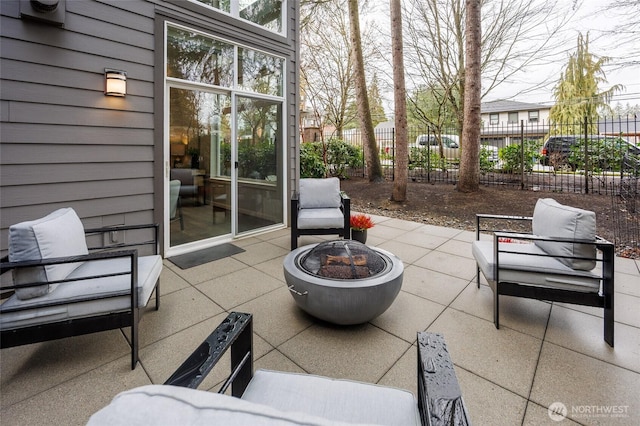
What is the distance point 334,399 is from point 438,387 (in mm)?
398

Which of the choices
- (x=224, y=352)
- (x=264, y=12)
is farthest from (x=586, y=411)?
(x=264, y=12)

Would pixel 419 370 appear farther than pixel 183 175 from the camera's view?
No

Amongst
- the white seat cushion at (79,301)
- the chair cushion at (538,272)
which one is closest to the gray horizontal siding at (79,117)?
the white seat cushion at (79,301)

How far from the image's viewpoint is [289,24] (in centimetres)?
512

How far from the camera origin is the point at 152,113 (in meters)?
3.58

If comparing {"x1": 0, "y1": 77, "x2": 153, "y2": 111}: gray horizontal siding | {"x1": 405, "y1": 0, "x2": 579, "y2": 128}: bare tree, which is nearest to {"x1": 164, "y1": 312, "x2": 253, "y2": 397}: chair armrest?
{"x1": 0, "y1": 77, "x2": 153, "y2": 111}: gray horizontal siding

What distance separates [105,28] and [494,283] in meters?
4.49

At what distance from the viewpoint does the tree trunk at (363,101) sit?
332 inches

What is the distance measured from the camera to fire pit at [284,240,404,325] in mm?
2066

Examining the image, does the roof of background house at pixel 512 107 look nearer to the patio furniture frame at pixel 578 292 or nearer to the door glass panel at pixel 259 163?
the door glass panel at pixel 259 163

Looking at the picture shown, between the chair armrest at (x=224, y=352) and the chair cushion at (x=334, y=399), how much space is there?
0.17 ft

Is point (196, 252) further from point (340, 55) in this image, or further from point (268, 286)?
point (340, 55)

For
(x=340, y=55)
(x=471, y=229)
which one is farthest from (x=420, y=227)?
A: (x=340, y=55)

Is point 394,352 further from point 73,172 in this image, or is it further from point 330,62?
point 330,62
